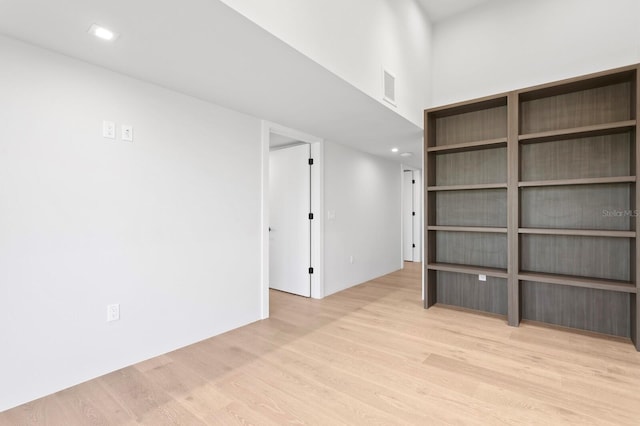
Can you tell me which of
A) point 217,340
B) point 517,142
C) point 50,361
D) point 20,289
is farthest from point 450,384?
point 20,289

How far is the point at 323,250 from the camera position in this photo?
423cm

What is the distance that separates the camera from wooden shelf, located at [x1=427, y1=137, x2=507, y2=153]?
3250mm

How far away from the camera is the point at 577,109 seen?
301 cm

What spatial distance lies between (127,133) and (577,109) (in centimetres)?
402

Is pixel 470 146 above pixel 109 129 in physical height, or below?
above

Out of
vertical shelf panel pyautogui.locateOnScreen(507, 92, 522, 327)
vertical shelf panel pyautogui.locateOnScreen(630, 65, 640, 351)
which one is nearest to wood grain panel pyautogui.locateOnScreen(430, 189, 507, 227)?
vertical shelf panel pyautogui.locateOnScreen(507, 92, 522, 327)

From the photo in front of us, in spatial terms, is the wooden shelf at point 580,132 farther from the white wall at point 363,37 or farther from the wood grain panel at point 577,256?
the white wall at point 363,37

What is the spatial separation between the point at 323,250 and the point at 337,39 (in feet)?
8.71

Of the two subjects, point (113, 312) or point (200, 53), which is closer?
point (200, 53)

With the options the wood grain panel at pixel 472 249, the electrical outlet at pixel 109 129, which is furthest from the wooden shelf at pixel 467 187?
the electrical outlet at pixel 109 129

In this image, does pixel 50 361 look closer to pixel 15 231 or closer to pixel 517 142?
pixel 15 231

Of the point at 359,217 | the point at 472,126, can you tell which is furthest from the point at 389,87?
the point at 359,217

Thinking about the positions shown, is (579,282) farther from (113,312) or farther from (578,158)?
(113,312)

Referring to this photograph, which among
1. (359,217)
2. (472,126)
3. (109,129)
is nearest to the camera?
(109,129)
